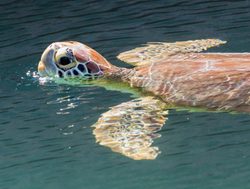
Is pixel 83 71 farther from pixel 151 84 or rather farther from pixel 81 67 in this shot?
pixel 151 84

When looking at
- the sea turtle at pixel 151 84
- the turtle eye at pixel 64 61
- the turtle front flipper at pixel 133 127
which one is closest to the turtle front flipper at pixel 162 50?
the sea turtle at pixel 151 84

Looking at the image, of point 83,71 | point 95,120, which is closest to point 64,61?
point 83,71

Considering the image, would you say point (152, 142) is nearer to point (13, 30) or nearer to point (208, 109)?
point (208, 109)

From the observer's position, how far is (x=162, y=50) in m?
6.59

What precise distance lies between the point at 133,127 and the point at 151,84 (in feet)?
2.29

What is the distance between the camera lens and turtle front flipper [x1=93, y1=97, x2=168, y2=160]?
444 cm

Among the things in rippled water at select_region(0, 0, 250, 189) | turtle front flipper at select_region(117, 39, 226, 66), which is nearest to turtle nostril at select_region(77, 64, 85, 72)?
rippled water at select_region(0, 0, 250, 189)

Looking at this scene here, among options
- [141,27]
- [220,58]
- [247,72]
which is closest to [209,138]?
[247,72]

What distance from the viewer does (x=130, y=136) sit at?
15.5 ft

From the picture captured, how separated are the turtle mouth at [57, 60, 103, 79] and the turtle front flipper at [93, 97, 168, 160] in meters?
0.76

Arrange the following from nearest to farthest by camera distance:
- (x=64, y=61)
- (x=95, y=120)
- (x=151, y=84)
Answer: (x=95, y=120) → (x=151, y=84) → (x=64, y=61)

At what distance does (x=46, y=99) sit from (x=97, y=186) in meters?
1.66

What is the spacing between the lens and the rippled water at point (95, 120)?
13.5 ft

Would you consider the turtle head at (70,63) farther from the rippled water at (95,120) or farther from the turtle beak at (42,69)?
the rippled water at (95,120)
